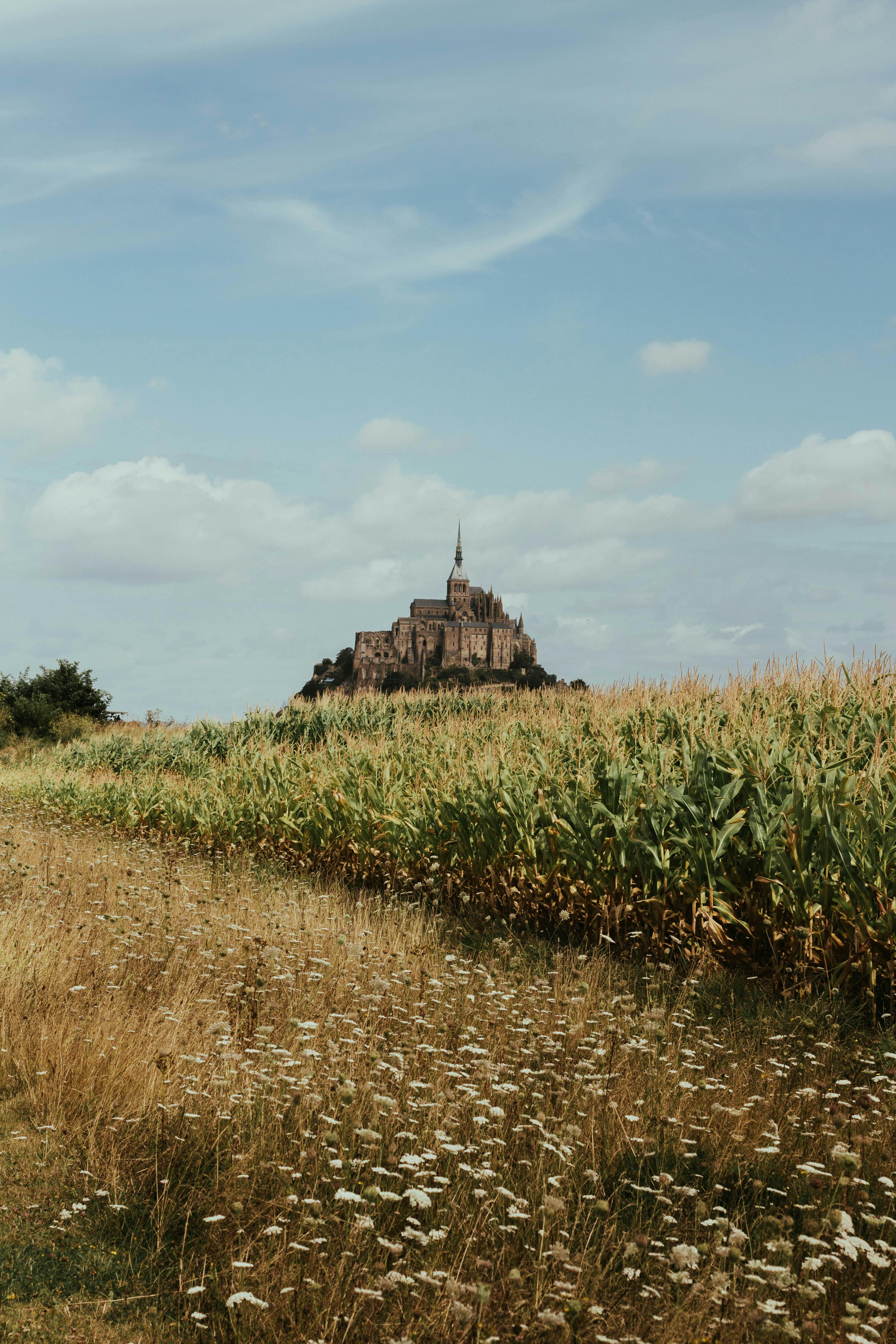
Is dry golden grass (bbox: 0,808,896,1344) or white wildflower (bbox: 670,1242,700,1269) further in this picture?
dry golden grass (bbox: 0,808,896,1344)

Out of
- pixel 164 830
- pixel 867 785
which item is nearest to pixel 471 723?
pixel 164 830

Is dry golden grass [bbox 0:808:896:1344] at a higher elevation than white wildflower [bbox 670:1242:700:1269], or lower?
lower

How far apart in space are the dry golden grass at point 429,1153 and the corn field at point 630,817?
2.60 feet

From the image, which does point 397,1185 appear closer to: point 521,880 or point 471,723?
point 521,880

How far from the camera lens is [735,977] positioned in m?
7.35

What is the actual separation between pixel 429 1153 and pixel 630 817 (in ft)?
18.3

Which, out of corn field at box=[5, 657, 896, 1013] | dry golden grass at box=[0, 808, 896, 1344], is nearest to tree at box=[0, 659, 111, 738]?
corn field at box=[5, 657, 896, 1013]

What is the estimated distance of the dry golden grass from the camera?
318 centimetres

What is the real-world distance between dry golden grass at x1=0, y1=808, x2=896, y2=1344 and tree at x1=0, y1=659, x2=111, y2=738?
3199cm

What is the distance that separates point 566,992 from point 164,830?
11.4 meters

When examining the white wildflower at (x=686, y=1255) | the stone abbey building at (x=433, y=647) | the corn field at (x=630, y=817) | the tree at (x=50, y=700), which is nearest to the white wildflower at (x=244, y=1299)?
the white wildflower at (x=686, y=1255)

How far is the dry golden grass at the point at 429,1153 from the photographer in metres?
3.18

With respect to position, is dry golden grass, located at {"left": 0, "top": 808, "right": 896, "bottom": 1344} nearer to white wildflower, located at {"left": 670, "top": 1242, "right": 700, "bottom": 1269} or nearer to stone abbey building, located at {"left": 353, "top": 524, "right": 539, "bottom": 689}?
white wildflower, located at {"left": 670, "top": 1242, "right": 700, "bottom": 1269}

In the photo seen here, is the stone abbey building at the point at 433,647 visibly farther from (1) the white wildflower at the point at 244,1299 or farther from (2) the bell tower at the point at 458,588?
(1) the white wildflower at the point at 244,1299
